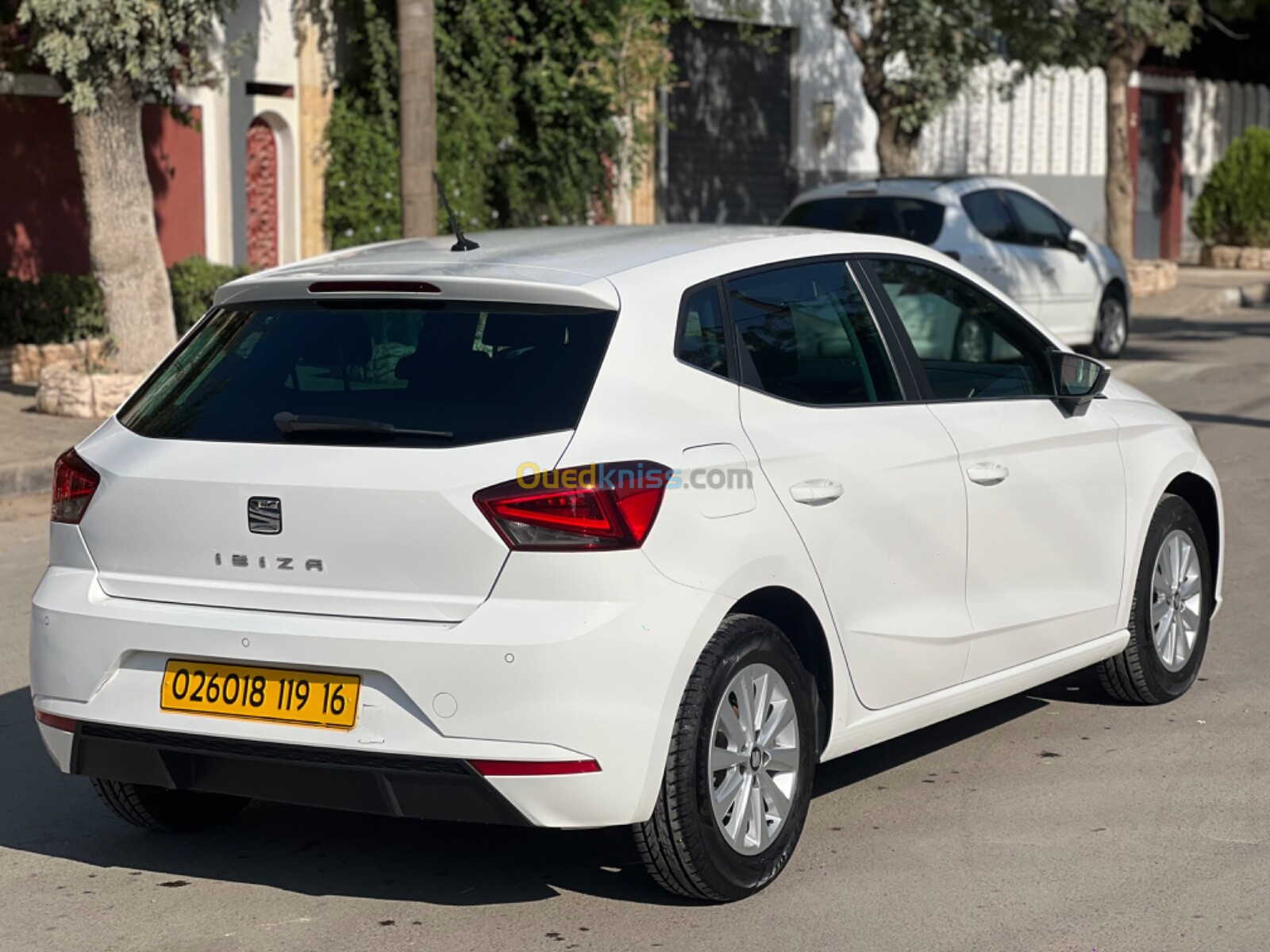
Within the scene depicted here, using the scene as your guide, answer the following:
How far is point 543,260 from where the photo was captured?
487cm

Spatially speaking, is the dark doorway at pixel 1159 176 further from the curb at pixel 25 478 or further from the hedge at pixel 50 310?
the curb at pixel 25 478

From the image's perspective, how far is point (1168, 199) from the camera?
35.7 m

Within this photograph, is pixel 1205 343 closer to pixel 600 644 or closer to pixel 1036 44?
pixel 1036 44

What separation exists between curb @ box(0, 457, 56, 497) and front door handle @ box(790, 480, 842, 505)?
292 inches

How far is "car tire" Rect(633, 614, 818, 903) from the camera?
4.39 meters

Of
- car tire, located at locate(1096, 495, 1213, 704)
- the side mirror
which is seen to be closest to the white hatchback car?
the side mirror

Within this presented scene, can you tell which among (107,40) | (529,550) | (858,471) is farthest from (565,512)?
(107,40)

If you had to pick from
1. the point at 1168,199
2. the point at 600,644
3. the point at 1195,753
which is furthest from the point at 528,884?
the point at 1168,199

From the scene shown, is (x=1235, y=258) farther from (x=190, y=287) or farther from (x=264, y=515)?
(x=264, y=515)

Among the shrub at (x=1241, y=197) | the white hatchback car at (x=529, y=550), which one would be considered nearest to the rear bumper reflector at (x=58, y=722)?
the white hatchback car at (x=529, y=550)

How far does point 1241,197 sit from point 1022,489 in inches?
1051

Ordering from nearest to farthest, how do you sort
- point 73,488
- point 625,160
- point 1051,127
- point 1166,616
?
point 73,488
point 1166,616
point 625,160
point 1051,127

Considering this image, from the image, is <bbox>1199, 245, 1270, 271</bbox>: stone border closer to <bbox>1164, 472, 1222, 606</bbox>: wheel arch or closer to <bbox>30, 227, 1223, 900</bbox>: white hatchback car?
<bbox>1164, 472, 1222, 606</bbox>: wheel arch

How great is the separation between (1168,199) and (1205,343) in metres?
16.6
